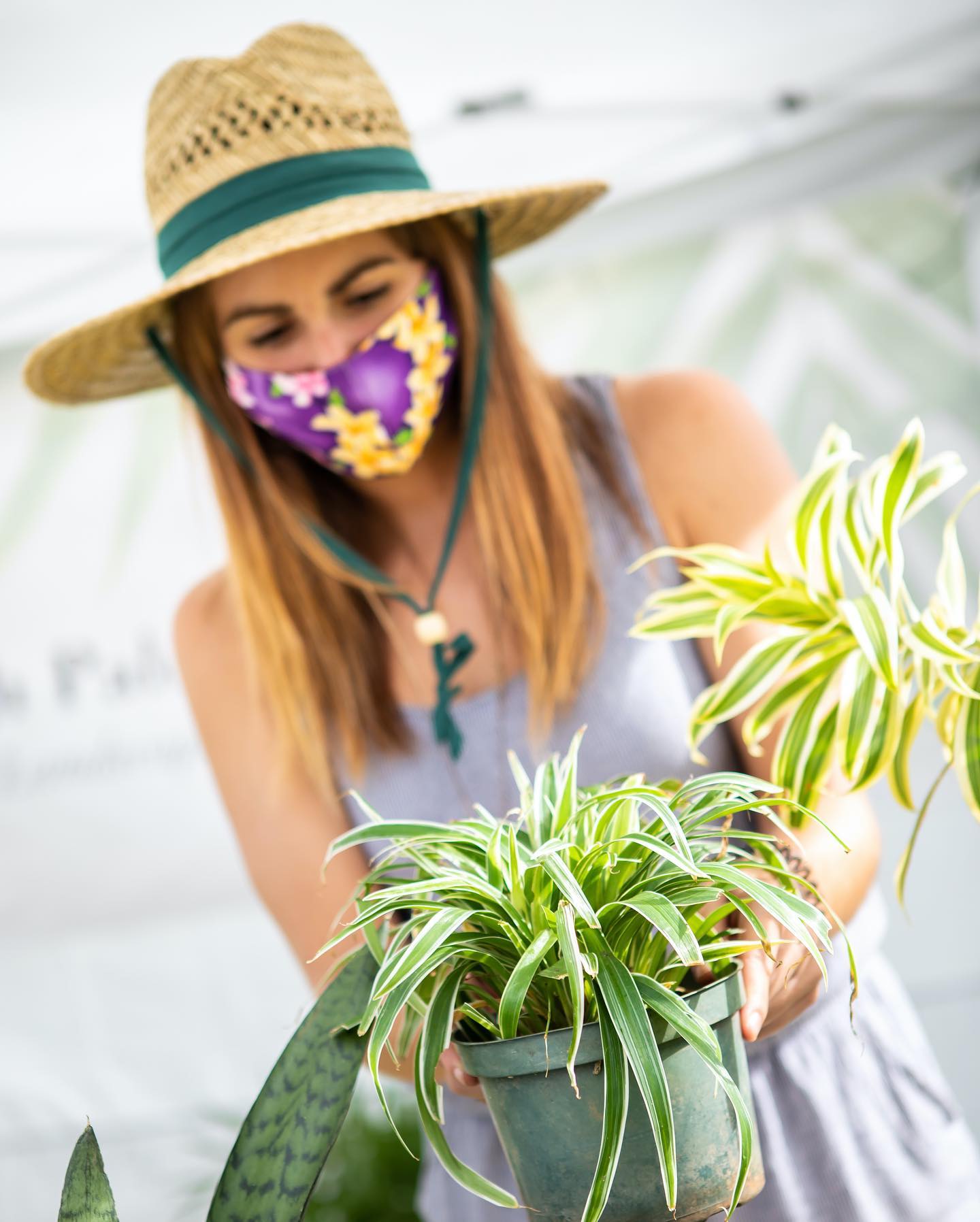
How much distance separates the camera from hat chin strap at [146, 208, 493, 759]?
1.26 meters

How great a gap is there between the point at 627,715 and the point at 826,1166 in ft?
1.49

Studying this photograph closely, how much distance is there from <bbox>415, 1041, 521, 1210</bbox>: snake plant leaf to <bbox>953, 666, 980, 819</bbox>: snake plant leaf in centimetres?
35

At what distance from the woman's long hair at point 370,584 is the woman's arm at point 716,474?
0.05 metres

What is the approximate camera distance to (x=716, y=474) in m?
1.25

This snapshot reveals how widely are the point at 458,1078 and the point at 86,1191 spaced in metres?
0.22

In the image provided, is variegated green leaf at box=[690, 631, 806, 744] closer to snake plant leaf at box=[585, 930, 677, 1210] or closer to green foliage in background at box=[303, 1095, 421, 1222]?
snake plant leaf at box=[585, 930, 677, 1210]

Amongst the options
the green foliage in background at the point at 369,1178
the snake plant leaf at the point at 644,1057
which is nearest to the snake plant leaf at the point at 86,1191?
the snake plant leaf at the point at 644,1057

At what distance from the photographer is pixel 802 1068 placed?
1.14 metres

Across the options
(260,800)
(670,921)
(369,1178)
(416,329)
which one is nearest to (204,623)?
(260,800)

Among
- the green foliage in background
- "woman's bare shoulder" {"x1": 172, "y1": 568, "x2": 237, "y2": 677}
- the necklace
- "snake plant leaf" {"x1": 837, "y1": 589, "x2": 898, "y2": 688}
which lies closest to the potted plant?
"snake plant leaf" {"x1": 837, "y1": 589, "x2": 898, "y2": 688}

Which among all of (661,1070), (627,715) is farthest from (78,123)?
(661,1070)

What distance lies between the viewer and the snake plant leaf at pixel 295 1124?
0.60m

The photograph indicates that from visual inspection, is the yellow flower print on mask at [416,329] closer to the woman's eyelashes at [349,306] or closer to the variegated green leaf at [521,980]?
the woman's eyelashes at [349,306]

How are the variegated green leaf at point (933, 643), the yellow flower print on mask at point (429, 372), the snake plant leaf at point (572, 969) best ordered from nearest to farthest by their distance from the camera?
the snake plant leaf at point (572, 969)
the variegated green leaf at point (933, 643)
the yellow flower print on mask at point (429, 372)
